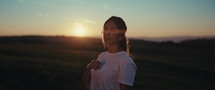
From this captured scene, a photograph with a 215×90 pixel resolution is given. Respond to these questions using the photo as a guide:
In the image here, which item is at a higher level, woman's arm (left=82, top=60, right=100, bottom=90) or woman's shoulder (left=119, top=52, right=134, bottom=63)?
woman's shoulder (left=119, top=52, right=134, bottom=63)

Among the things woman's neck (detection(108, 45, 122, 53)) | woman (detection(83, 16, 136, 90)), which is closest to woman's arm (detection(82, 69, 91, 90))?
woman (detection(83, 16, 136, 90))

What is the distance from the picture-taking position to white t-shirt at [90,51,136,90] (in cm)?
346

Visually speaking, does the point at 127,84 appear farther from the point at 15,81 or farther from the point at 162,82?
the point at 162,82

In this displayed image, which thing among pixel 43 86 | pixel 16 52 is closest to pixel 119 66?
pixel 43 86

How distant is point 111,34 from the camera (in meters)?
3.71

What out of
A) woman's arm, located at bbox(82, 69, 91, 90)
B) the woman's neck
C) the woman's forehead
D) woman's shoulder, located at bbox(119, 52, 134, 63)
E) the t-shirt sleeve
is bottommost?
woman's arm, located at bbox(82, 69, 91, 90)

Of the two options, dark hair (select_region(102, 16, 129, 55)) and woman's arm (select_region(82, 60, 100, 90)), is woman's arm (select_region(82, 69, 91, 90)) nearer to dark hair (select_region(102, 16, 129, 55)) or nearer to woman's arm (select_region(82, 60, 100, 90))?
woman's arm (select_region(82, 60, 100, 90))

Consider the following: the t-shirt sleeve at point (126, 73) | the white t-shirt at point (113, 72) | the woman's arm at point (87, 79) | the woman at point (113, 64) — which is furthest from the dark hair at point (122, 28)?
the woman's arm at point (87, 79)

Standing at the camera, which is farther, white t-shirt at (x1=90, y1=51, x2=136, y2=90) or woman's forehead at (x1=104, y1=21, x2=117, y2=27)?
woman's forehead at (x1=104, y1=21, x2=117, y2=27)

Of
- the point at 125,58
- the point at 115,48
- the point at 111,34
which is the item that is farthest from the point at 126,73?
the point at 111,34

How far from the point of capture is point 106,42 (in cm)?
376

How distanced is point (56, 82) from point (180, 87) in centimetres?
688

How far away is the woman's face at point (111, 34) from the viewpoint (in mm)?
3691

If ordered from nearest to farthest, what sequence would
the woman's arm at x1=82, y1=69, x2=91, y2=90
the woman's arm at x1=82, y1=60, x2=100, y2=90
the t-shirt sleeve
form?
the t-shirt sleeve < the woman's arm at x1=82, y1=60, x2=100, y2=90 < the woman's arm at x1=82, y1=69, x2=91, y2=90
